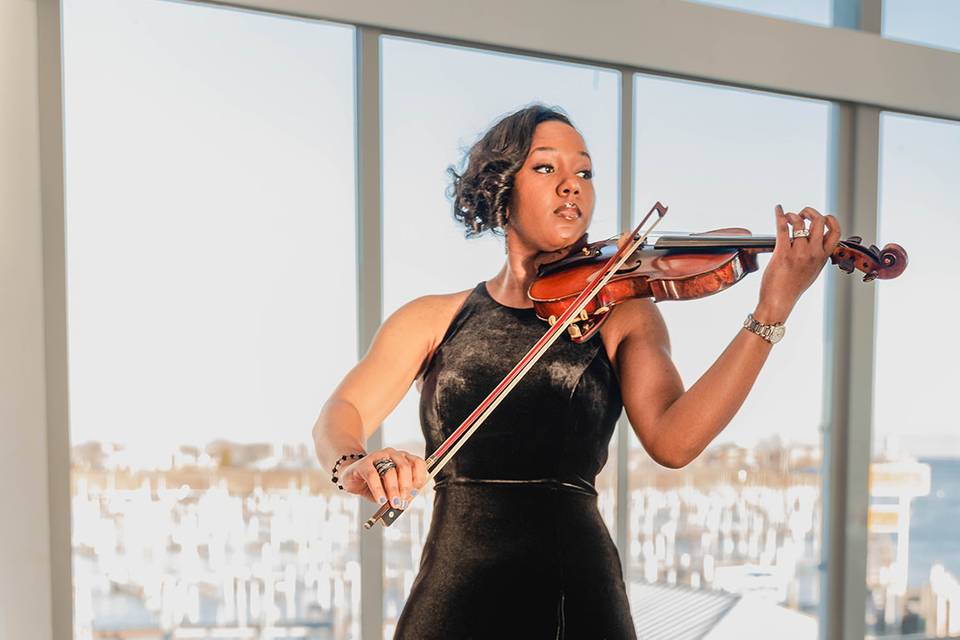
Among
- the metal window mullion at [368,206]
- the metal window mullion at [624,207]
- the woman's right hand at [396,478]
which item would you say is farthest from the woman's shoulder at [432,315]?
the metal window mullion at [624,207]

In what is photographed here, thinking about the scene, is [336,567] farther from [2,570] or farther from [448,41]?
[448,41]

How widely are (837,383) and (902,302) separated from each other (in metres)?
0.40

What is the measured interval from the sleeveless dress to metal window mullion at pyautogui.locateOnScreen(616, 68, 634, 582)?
1.61 metres

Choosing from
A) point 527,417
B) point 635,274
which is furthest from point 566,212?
point 527,417

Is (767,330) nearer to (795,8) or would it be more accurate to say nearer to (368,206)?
(368,206)

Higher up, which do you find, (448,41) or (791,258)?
(448,41)

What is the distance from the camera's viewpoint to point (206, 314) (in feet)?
7.90

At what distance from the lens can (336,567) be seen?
2514 millimetres

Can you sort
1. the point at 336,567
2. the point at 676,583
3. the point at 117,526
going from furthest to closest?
the point at 676,583
the point at 336,567
the point at 117,526

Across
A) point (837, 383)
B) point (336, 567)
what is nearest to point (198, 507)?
point (336, 567)

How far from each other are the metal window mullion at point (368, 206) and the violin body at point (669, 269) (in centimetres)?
131

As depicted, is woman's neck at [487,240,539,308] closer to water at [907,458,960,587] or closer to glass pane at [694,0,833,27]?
glass pane at [694,0,833,27]

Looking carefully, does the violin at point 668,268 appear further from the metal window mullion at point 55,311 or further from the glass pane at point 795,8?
the glass pane at point 795,8

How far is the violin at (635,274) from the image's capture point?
1.07 m
